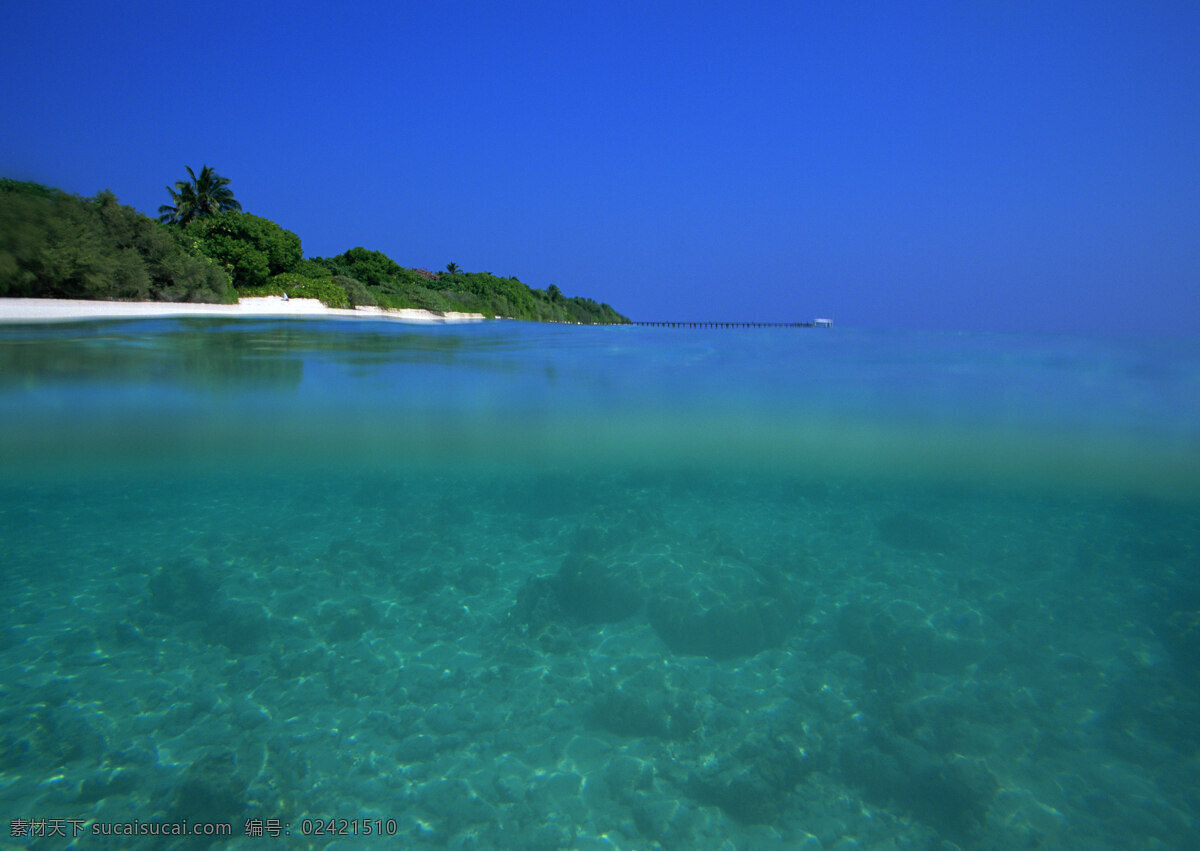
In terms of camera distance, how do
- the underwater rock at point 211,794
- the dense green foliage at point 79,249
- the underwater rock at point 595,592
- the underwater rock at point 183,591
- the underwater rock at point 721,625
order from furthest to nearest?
the dense green foliage at point 79,249 < the underwater rock at point 595,592 < the underwater rock at point 183,591 < the underwater rock at point 721,625 < the underwater rock at point 211,794

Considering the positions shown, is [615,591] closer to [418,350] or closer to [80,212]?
[418,350]

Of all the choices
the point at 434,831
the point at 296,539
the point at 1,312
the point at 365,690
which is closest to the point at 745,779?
the point at 434,831

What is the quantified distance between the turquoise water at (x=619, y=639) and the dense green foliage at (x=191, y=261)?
621 cm

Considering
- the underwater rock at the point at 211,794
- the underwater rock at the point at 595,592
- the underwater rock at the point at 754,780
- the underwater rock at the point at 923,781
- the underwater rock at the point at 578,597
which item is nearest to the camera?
the underwater rock at the point at 211,794

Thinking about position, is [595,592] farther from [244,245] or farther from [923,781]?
[244,245]

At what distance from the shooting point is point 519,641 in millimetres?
7289

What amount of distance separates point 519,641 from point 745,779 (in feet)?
10.5

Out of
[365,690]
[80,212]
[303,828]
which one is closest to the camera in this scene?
[303,828]

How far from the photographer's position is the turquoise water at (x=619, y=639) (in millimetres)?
4949

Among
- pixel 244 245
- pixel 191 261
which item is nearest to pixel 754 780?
pixel 191 261

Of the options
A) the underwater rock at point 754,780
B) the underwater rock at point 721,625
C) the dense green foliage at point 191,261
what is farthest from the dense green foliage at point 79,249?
the underwater rock at point 754,780

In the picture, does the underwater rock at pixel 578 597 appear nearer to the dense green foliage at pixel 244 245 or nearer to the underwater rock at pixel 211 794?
the underwater rock at pixel 211 794

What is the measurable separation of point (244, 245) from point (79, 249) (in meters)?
23.6

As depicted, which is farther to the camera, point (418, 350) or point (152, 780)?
point (418, 350)
